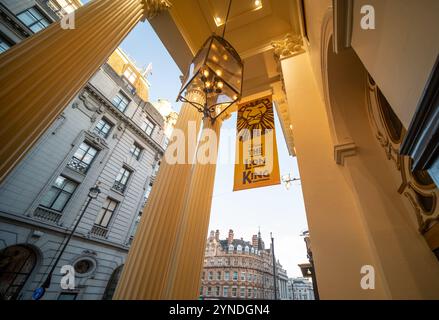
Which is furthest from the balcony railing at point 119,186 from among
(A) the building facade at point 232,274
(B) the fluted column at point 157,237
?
(A) the building facade at point 232,274

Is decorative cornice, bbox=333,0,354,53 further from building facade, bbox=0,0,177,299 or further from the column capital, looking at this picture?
building facade, bbox=0,0,177,299

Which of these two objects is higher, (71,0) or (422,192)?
(71,0)

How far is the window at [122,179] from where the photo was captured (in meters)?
12.8

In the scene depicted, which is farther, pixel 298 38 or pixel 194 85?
pixel 298 38

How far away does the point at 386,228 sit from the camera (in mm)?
1973

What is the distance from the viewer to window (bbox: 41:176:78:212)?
9.57 metres

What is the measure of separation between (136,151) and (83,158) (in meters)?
3.99

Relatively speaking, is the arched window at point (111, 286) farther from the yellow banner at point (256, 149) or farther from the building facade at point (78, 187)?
the yellow banner at point (256, 149)

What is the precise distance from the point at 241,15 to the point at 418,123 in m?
6.27

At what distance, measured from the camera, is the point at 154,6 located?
157 inches

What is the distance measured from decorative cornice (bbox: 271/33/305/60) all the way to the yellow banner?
114 centimetres
